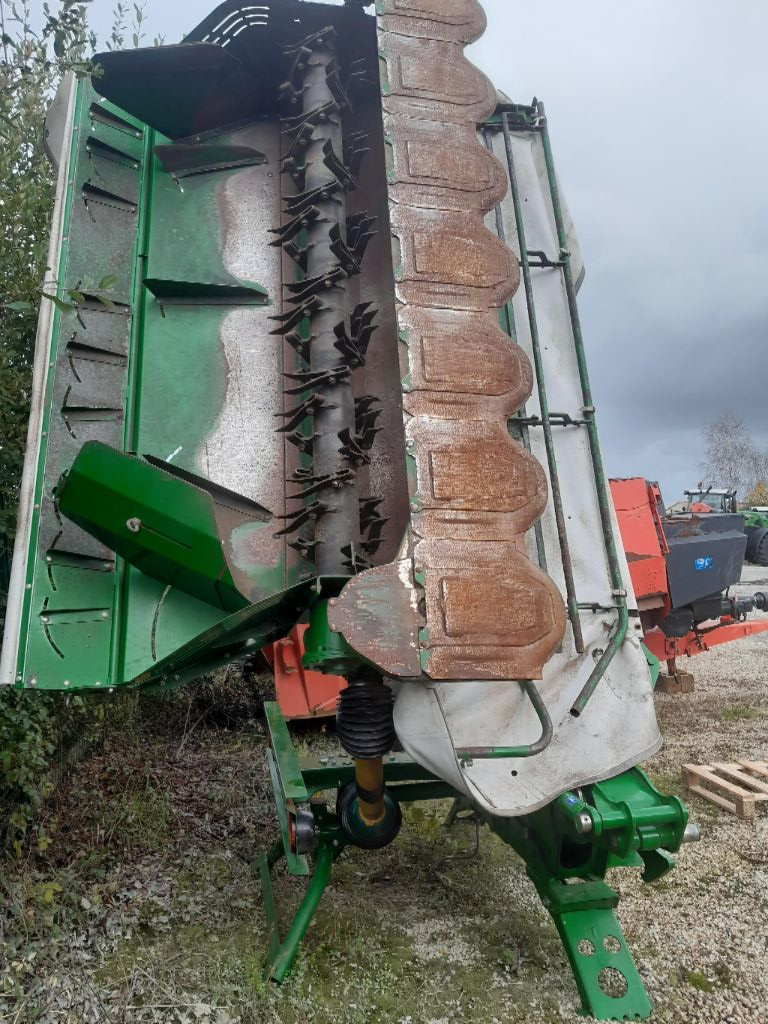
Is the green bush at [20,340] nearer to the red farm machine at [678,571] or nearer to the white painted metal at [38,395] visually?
the white painted metal at [38,395]

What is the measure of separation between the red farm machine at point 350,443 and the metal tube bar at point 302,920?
1 cm

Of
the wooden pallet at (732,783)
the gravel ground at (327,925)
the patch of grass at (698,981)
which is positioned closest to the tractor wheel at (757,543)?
the wooden pallet at (732,783)

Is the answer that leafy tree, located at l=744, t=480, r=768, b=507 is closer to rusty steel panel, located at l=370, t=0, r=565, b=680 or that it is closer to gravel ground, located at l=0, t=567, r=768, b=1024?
gravel ground, located at l=0, t=567, r=768, b=1024

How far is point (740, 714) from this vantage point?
6.92 metres

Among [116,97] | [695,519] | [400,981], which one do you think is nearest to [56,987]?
[400,981]

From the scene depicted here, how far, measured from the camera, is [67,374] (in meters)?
2.72

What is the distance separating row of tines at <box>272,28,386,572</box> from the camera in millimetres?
2621

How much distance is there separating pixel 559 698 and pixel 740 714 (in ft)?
17.4

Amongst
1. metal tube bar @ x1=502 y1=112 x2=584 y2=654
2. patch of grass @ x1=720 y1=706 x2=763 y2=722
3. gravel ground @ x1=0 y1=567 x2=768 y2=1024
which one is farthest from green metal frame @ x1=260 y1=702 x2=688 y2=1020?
patch of grass @ x1=720 y1=706 x2=763 y2=722

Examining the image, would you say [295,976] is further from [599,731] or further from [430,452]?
[430,452]

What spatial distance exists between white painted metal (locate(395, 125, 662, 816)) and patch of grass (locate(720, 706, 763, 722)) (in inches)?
193

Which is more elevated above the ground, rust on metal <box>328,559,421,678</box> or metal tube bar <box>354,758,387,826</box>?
rust on metal <box>328,559,421,678</box>

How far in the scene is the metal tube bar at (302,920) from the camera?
2.77 m

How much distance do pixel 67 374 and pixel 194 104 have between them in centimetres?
130
